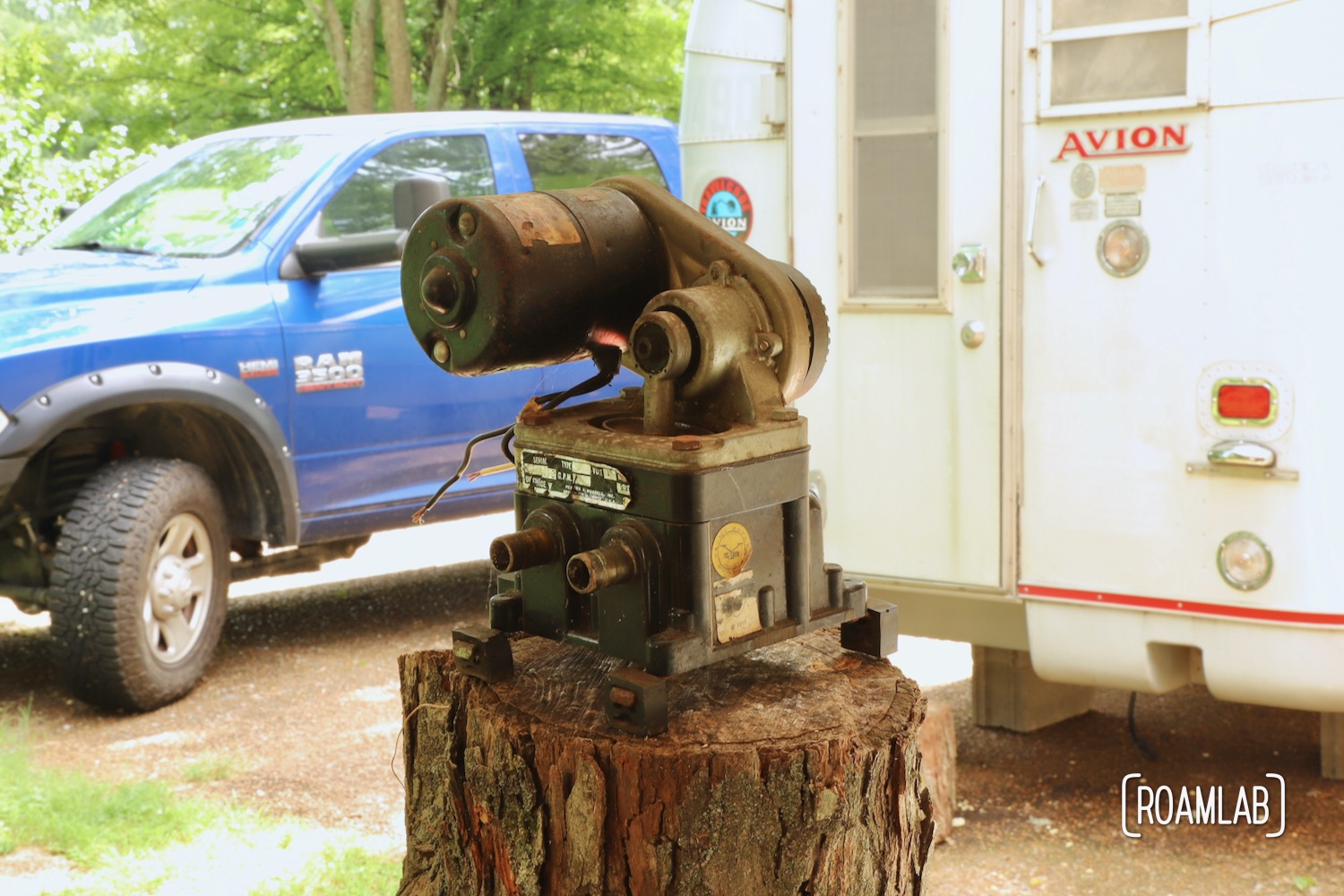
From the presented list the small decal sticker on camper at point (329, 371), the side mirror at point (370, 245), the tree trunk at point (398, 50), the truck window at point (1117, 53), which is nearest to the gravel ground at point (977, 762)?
the small decal sticker on camper at point (329, 371)

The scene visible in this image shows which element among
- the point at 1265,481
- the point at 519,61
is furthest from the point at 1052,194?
the point at 519,61

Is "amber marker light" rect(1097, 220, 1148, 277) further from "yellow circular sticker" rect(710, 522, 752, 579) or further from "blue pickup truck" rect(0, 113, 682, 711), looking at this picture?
"blue pickup truck" rect(0, 113, 682, 711)

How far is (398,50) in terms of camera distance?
12836mm

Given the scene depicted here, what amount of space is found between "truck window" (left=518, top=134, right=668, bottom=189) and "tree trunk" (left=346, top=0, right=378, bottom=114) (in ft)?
19.3

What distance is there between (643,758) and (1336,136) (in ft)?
9.50

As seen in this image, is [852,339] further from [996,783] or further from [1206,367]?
[996,783]

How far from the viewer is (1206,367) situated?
4250 mm

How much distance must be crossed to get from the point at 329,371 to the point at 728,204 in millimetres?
2052

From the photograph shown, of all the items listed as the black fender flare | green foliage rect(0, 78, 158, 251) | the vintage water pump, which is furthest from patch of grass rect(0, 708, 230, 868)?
green foliage rect(0, 78, 158, 251)

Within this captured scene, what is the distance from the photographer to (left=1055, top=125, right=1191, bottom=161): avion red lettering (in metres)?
4.25

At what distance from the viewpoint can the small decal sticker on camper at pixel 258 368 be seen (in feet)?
19.9

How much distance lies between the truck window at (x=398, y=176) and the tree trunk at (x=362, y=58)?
247 inches

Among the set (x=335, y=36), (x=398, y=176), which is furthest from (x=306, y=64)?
(x=398, y=176)

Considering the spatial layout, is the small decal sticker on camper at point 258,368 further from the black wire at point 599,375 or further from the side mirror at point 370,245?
the black wire at point 599,375
